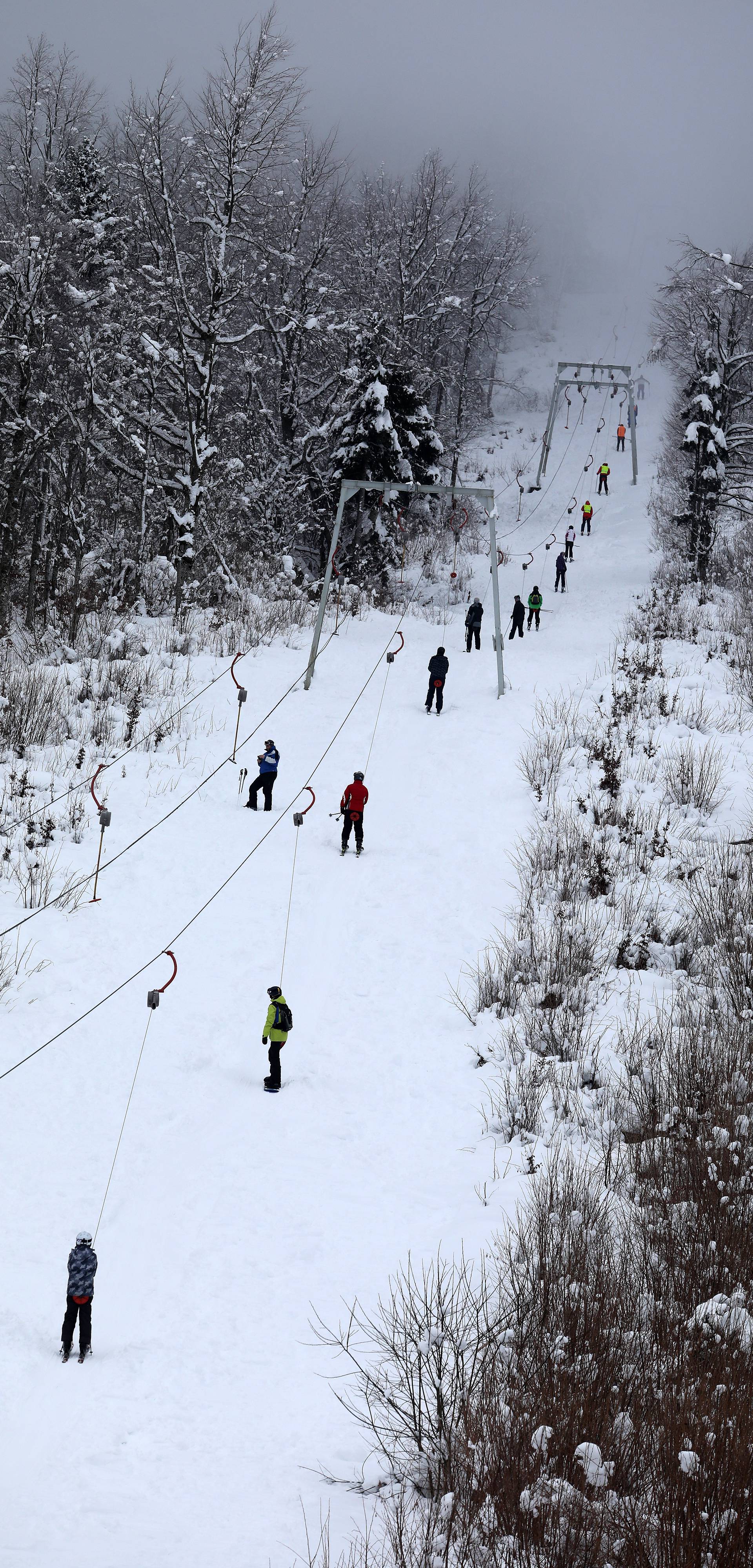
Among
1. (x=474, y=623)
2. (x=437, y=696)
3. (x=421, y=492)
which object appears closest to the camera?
(x=421, y=492)

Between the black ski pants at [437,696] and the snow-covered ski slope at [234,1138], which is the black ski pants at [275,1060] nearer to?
the snow-covered ski slope at [234,1138]

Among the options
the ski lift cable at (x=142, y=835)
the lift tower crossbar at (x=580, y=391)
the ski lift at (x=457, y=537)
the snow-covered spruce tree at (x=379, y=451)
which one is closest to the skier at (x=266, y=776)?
the ski lift cable at (x=142, y=835)

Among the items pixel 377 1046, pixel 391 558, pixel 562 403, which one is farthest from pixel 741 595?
pixel 562 403

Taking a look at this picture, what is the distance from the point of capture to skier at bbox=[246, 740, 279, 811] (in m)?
15.5

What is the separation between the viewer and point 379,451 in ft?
93.7

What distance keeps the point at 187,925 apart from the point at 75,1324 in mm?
6216

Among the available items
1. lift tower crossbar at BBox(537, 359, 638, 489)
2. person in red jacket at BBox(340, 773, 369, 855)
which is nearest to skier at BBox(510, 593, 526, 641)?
lift tower crossbar at BBox(537, 359, 638, 489)

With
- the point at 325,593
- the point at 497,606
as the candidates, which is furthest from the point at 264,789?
the point at 497,606

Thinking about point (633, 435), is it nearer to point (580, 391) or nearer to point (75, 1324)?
point (580, 391)

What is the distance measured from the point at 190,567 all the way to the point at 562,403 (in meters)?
43.7

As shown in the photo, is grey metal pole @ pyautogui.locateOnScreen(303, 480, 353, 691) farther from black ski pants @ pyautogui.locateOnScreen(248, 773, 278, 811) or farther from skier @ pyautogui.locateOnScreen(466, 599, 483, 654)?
black ski pants @ pyautogui.locateOnScreen(248, 773, 278, 811)

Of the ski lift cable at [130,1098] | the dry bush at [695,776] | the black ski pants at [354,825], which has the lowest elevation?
the ski lift cable at [130,1098]

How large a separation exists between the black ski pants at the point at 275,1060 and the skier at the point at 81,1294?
3.34 m

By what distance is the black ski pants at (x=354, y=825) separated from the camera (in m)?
14.9
